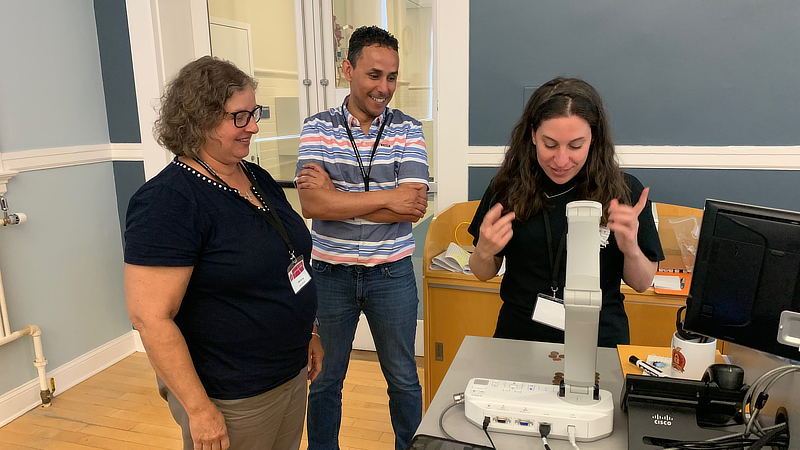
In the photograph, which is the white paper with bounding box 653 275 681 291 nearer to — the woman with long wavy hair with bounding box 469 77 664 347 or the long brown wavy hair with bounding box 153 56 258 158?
the woman with long wavy hair with bounding box 469 77 664 347

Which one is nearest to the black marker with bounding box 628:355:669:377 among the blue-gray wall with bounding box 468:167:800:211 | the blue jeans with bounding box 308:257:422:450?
the blue jeans with bounding box 308:257:422:450

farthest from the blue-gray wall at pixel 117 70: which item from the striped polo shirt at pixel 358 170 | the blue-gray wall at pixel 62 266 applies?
the striped polo shirt at pixel 358 170

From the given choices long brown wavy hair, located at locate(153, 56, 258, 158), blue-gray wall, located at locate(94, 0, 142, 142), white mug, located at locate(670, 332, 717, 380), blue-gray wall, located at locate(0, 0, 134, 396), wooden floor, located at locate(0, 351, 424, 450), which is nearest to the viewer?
white mug, located at locate(670, 332, 717, 380)

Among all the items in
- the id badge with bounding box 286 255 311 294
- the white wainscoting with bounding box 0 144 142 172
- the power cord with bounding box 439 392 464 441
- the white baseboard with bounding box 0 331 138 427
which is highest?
the white wainscoting with bounding box 0 144 142 172

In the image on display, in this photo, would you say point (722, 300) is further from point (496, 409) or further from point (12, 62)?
point (12, 62)

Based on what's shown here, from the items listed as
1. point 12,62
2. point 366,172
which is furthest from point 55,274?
point 366,172

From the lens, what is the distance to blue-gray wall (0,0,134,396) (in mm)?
2744

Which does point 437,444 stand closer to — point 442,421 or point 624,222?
point 442,421

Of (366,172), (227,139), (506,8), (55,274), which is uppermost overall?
(506,8)

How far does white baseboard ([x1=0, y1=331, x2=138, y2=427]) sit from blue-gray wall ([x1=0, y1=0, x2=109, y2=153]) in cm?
125

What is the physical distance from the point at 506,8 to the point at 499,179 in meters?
1.38

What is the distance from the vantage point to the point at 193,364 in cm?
134

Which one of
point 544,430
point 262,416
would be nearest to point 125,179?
point 262,416

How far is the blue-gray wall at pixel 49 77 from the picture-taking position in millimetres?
2699
